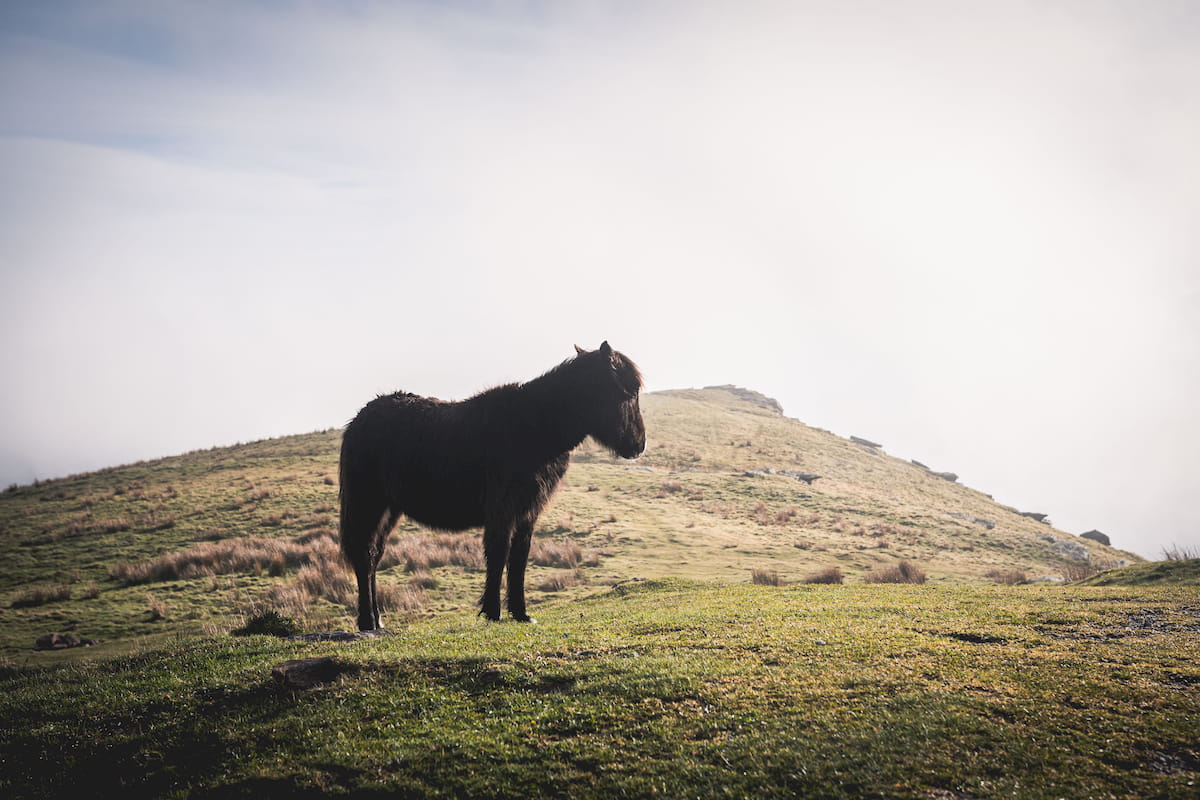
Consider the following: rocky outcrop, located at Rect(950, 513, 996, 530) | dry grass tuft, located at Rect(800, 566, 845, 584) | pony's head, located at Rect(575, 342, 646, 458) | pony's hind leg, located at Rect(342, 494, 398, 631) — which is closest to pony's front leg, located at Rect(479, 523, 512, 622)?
pony's head, located at Rect(575, 342, 646, 458)

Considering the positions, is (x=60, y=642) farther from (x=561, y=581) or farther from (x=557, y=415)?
(x=557, y=415)

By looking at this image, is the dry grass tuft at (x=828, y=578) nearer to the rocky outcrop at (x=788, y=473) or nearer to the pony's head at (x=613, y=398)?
the pony's head at (x=613, y=398)

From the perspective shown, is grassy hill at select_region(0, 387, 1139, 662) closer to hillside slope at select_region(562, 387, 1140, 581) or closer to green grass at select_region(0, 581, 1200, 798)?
hillside slope at select_region(562, 387, 1140, 581)

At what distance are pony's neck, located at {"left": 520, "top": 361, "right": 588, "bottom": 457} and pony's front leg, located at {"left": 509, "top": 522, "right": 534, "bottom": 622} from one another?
1.45 meters

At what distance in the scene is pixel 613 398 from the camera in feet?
36.7

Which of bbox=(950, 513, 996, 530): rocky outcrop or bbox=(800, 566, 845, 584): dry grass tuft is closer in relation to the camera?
bbox=(800, 566, 845, 584): dry grass tuft

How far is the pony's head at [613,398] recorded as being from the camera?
11.1 m

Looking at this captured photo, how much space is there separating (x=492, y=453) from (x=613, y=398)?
239 cm

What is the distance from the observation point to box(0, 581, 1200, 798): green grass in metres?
5.00

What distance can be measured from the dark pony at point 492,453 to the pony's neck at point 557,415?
0.02 metres

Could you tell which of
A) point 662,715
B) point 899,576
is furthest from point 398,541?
point 662,715

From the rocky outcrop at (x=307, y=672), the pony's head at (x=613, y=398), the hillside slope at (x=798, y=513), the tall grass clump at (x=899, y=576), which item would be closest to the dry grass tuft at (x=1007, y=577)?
the hillside slope at (x=798, y=513)

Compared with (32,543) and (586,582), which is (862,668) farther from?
(32,543)

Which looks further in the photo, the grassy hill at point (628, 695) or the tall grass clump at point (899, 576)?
the tall grass clump at point (899, 576)
